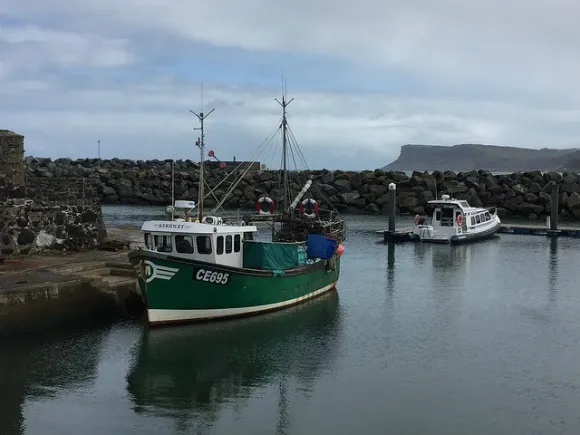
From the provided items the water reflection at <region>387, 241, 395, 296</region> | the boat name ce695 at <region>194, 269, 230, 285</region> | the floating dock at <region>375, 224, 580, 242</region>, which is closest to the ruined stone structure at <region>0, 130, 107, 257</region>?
the boat name ce695 at <region>194, 269, 230, 285</region>

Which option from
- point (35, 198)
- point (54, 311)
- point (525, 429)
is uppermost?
point (35, 198)

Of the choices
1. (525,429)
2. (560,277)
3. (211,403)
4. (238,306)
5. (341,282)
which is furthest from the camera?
(560,277)

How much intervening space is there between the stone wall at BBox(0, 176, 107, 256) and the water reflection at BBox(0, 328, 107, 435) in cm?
463

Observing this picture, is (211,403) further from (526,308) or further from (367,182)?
(367,182)

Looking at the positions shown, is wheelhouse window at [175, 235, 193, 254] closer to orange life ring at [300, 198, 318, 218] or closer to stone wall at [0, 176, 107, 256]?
stone wall at [0, 176, 107, 256]

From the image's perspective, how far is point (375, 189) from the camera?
175 feet

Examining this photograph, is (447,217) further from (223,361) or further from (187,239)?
(223,361)

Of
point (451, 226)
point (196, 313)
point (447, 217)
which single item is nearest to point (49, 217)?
point (196, 313)

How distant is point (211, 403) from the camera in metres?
12.4

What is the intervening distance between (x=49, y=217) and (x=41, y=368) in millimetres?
7230

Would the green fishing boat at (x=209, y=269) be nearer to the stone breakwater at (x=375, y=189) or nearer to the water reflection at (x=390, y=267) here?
the water reflection at (x=390, y=267)

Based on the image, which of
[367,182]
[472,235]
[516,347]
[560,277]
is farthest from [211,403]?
[367,182]

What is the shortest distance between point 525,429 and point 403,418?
78.9 inches

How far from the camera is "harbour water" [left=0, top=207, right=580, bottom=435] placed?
450 inches
